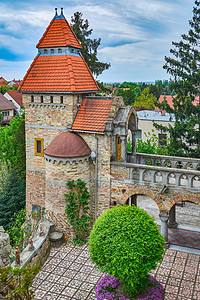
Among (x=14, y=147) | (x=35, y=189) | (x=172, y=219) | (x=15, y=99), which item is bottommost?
(x=172, y=219)

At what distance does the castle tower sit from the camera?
1986 cm

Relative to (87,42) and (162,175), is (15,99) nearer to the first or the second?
(87,42)

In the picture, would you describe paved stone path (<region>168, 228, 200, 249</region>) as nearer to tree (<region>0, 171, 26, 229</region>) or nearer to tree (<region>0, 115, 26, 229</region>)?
tree (<region>0, 115, 26, 229</region>)

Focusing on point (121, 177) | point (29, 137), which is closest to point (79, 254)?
point (121, 177)

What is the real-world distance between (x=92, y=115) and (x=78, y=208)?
231 inches

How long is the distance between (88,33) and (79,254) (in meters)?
25.8

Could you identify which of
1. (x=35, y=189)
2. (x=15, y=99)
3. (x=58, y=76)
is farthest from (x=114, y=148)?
(x=15, y=99)

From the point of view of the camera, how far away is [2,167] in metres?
32.7

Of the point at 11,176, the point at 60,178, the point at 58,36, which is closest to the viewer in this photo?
the point at 60,178

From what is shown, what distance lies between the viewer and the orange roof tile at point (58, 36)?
2065 cm

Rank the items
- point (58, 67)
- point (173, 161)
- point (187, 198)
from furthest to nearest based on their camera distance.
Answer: point (173, 161) → point (58, 67) → point (187, 198)

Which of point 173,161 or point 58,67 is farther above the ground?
point 58,67

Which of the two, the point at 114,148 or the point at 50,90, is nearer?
the point at 114,148

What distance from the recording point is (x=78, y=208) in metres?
19.0
